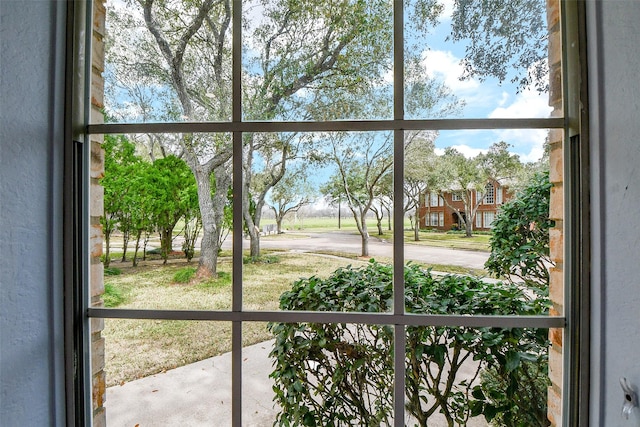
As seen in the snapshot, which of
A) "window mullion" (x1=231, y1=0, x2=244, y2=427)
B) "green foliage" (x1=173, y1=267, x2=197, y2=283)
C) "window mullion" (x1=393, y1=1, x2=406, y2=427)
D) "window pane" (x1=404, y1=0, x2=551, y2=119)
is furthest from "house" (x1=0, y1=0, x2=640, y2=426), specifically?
"window mullion" (x1=231, y1=0, x2=244, y2=427)

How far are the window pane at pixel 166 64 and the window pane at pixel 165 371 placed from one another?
759mm

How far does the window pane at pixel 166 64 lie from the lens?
1118 millimetres

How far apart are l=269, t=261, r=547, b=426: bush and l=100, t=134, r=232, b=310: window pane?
1.08 feet

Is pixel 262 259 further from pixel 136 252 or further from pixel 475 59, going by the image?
pixel 475 59

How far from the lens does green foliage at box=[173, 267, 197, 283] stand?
1120 mm

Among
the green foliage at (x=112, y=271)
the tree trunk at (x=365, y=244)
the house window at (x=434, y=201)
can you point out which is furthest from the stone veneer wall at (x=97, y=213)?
the house window at (x=434, y=201)

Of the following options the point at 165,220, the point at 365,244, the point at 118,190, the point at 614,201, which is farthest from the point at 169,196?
the point at 614,201

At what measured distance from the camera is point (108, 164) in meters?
1.13

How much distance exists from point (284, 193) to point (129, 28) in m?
0.83

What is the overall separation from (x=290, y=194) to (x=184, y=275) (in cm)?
49

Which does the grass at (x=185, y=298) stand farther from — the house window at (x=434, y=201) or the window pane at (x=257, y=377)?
the house window at (x=434, y=201)

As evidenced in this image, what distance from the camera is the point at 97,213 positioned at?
1.09m

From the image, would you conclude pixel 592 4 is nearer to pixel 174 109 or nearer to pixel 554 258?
pixel 554 258

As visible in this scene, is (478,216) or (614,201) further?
(478,216)
